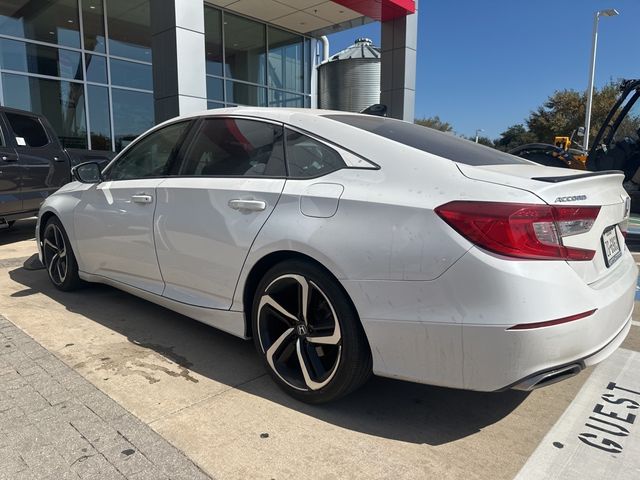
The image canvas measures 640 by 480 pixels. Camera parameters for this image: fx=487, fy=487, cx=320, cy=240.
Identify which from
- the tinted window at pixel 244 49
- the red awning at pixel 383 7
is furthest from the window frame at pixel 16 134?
the tinted window at pixel 244 49

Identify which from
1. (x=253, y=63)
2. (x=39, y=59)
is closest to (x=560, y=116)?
(x=253, y=63)

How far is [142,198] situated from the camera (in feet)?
11.2

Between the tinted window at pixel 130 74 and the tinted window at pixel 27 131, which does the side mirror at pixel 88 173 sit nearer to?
the tinted window at pixel 27 131

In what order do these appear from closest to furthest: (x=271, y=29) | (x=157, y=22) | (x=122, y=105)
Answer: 1. (x=157, y=22)
2. (x=122, y=105)
3. (x=271, y=29)

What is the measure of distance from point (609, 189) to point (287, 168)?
5.41 feet

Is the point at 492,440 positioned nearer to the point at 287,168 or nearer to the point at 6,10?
the point at 287,168

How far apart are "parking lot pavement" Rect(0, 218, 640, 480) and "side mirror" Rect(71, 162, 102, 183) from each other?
3.98 feet

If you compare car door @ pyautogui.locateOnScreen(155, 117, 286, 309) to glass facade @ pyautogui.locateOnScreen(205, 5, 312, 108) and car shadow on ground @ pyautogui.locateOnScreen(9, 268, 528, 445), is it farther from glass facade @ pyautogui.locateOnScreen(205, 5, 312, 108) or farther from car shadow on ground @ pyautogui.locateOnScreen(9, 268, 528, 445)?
glass facade @ pyautogui.locateOnScreen(205, 5, 312, 108)

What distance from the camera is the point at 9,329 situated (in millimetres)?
3613

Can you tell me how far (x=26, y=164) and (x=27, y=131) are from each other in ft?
2.00

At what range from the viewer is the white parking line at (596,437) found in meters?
2.06

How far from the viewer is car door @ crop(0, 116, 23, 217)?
6449 mm

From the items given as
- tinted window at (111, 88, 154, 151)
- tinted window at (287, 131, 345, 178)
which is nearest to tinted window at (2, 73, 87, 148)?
tinted window at (111, 88, 154, 151)

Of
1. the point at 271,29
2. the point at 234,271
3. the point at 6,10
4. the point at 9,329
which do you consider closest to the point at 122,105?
the point at 6,10
